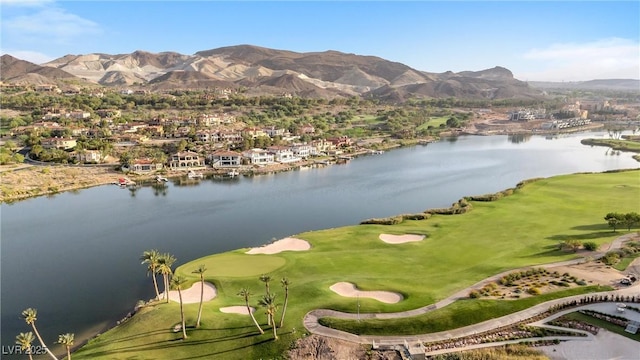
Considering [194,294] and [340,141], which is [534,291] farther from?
[340,141]

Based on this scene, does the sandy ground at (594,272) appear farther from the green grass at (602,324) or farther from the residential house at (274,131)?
Result: the residential house at (274,131)

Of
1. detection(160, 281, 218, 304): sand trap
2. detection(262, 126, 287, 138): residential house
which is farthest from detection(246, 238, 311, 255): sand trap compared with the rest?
detection(262, 126, 287, 138): residential house

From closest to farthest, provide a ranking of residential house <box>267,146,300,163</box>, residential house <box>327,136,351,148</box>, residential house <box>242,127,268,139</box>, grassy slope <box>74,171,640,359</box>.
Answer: grassy slope <box>74,171,640,359</box> < residential house <box>267,146,300,163</box> < residential house <box>242,127,268,139</box> < residential house <box>327,136,351,148</box>

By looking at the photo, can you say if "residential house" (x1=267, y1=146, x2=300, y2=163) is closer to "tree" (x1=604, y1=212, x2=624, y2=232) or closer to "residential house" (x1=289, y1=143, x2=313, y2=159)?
"residential house" (x1=289, y1=143, x2=313, y2=159)

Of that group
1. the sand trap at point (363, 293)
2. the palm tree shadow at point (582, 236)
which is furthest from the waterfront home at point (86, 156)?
the palm tree shadow at point (582, 236)

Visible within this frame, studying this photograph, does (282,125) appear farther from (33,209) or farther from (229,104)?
(33,209)

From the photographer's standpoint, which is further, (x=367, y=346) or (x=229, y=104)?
(x=229, y=104)

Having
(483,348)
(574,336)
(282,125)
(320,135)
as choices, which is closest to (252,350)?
(483,348)
